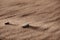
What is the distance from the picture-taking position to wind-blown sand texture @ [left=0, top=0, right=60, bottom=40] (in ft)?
6.22

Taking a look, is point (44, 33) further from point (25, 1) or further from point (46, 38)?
point (25, 1)

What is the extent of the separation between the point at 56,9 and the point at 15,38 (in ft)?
3.66

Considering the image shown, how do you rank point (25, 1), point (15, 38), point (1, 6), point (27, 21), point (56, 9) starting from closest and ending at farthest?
point (15, 38) < point (27, 21) < point (56, 9) < point (1, 6) < point (25, 1)

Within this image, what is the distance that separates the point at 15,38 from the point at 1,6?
1153mm

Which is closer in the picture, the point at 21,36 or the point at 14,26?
the point at 21,36

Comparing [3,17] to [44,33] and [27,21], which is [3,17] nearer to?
[27,21]

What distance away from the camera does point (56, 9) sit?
8.66 feet

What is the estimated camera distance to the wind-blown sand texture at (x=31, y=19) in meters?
1.90

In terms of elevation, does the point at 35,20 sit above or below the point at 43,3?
below

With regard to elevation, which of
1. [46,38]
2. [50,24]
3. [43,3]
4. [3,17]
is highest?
[43,3]

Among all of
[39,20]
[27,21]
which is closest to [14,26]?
[27,21]

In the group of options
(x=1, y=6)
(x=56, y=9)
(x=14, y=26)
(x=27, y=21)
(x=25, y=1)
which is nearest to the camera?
(x=14, y=26)

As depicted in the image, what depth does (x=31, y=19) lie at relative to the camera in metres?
2.32

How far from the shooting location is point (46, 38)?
6.03ft
